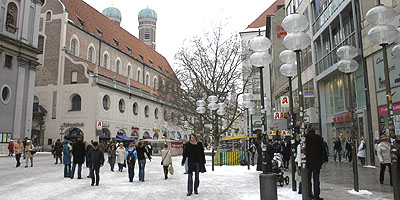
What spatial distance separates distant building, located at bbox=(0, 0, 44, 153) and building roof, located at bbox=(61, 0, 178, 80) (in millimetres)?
10800

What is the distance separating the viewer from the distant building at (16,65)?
3109 centimetres

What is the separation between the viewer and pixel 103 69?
159 feet

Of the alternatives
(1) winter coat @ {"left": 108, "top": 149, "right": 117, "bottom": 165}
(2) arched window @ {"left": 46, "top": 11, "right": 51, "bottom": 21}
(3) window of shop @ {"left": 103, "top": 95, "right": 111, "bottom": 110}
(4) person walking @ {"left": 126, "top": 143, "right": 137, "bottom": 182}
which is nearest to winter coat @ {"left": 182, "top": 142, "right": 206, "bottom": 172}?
(4) person walking @ {"left": 126, "top": 143, "right": 137, "bottom": 182}

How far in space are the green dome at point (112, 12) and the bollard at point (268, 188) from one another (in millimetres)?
97051

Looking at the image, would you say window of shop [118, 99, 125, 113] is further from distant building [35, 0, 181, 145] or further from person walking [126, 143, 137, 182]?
person walking [126, 143, 137, 182]

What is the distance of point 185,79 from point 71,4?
28948mm

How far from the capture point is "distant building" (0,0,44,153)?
3109cm

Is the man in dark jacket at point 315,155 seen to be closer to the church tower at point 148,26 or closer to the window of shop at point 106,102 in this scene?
the window of shop at point 106,102

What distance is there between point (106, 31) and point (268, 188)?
52.8 metres

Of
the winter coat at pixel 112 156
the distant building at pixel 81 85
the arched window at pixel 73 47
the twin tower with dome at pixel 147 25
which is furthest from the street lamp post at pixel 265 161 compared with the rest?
the twin tower with dome at pixel 147 25

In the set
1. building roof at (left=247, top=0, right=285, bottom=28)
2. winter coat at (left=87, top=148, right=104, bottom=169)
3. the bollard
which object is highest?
building roof at (left=247, top=0, right=285, bottom=28)

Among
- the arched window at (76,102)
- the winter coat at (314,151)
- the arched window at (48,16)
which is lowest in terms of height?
the winter coat at (314,151)

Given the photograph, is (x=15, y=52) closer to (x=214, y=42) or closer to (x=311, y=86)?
(x=214, y=42)

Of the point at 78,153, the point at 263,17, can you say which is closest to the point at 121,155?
the point at 78,153
